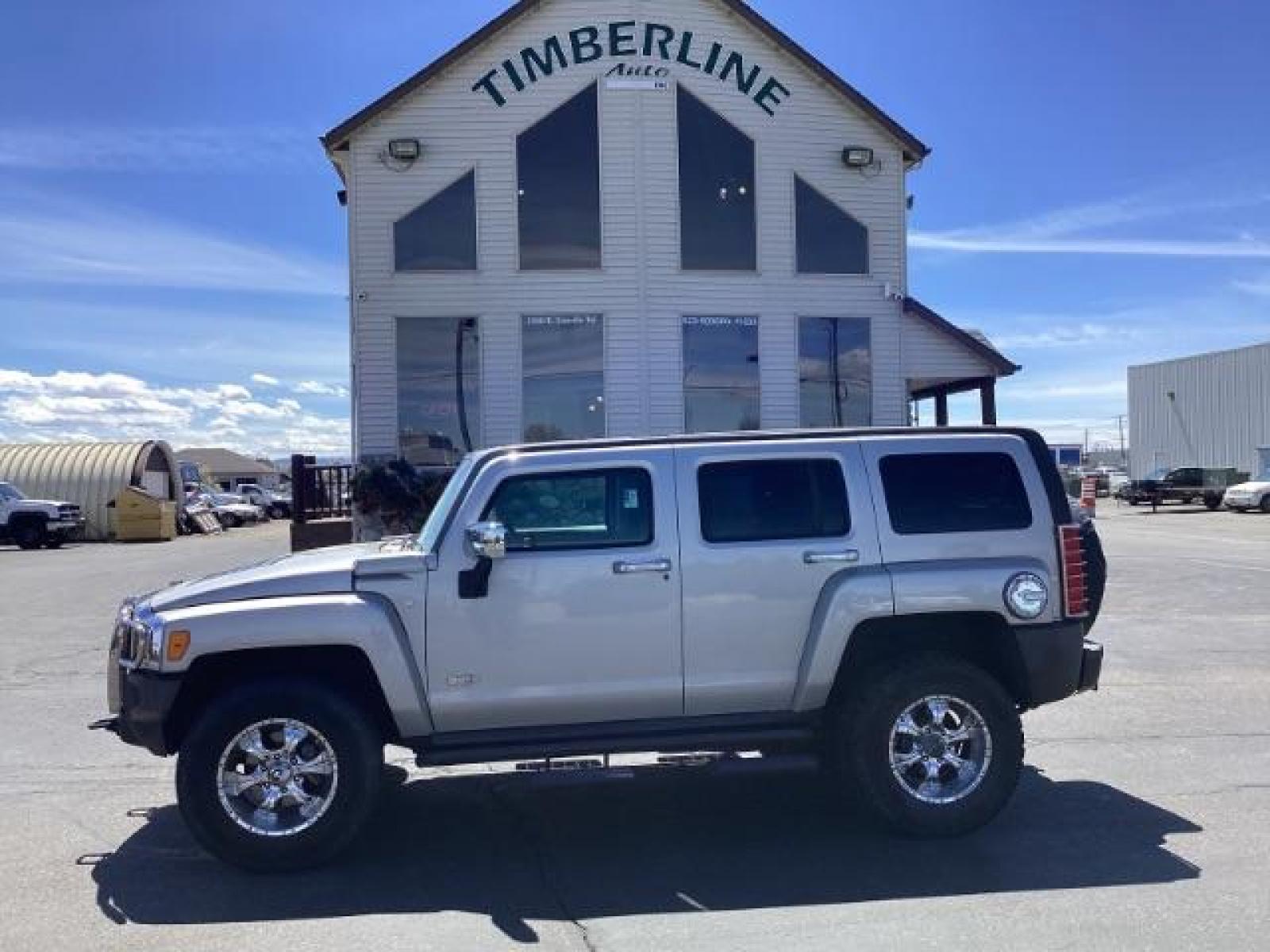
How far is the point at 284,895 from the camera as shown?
5.12 metres

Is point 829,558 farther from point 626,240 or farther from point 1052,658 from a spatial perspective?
point 626,240

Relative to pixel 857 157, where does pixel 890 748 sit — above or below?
below

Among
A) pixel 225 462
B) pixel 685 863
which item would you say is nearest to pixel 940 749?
pixel 685 863

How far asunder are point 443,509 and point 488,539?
61 cm

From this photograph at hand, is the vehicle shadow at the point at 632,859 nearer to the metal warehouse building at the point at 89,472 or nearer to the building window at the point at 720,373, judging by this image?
the building window at the point at 720,373

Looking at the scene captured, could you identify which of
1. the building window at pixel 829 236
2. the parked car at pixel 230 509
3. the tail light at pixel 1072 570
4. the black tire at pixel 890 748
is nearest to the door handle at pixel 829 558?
the black tire at pixel 890 748

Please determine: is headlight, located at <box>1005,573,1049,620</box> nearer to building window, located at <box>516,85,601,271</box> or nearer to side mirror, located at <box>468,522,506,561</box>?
side mirror, located at <box>468,522,506,561</box>

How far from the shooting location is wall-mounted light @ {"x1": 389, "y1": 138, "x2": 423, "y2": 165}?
16.9 meters

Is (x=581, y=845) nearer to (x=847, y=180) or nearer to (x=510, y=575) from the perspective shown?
(x=510, y=575)

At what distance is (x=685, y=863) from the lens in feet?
18.0

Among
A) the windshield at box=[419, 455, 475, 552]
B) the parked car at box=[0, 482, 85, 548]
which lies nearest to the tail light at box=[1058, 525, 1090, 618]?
the windshield at box=[419, 455, 475, 552]

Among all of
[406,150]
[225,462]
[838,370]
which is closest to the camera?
[406,150]

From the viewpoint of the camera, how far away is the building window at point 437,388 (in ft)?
55.7

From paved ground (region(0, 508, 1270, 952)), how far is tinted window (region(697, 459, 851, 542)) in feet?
4.83
